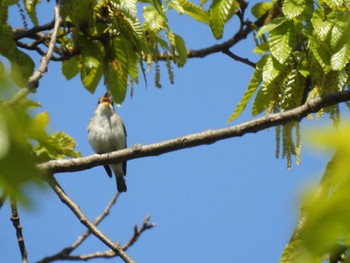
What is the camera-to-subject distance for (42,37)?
4.74 m

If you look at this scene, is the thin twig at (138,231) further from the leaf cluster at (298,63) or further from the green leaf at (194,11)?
the green leaf at (194,11)

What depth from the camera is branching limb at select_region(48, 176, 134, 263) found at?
3.27 metres

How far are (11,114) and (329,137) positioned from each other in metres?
0.36

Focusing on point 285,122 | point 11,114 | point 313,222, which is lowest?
point 313,222

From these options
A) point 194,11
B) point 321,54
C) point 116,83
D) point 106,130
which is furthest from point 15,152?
point 106,130

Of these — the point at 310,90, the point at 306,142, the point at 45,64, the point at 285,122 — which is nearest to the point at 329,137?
the point at 306,142

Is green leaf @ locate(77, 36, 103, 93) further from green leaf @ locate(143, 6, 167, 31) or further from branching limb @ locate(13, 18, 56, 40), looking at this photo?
green leaf @ locate(143, 6, 167, 31)

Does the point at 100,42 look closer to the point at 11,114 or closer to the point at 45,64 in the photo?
the point at 45,64

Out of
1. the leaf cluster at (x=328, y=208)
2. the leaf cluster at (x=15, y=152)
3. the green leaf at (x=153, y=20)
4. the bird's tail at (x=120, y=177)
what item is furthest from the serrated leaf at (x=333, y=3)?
the bird's tail at (x=120, y=177)

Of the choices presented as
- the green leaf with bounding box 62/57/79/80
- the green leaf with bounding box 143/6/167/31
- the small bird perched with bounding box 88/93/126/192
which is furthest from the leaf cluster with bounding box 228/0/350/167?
the small bird perched with bounding box 88/93/126/192

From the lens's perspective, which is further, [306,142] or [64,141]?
[64,141]

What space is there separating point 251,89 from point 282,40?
1.18 feet

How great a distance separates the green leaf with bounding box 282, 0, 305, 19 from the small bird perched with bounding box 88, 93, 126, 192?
6423 millimetres

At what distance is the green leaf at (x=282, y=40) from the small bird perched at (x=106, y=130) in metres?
6.36
